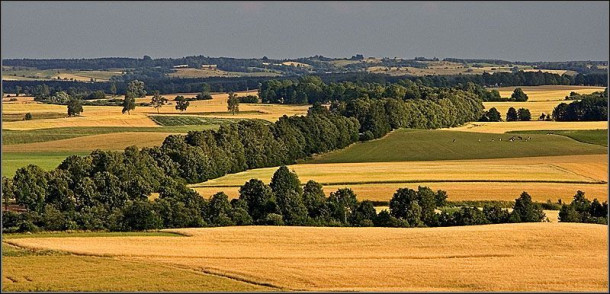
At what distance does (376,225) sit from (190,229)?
9.63 m

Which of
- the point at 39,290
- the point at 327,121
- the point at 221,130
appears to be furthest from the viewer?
the point at 327,121

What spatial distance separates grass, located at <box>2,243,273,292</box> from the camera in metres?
32.1

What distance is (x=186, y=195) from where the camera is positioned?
186 ft

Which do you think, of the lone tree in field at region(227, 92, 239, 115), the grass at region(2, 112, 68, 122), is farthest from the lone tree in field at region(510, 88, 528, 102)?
the grass at region(2, 112, 68, 122)

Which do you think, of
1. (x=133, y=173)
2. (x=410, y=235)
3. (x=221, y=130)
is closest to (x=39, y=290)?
(x=410, y=235)

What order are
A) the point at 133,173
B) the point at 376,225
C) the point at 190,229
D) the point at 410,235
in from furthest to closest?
the point at 133,173
the point at 376,225
the point at 190,229
the point at 410,235

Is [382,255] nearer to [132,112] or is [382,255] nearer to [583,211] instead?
[583,211]

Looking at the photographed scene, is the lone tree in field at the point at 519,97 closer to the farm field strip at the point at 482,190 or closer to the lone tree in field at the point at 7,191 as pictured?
the farm field strip at the point at 482,190

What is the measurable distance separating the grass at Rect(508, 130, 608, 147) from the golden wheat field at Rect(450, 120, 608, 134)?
3517 millimetres

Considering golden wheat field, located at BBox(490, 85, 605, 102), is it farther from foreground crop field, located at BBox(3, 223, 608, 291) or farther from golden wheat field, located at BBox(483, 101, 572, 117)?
foreground crop field, located at BBox(3, 223, 608, 291)

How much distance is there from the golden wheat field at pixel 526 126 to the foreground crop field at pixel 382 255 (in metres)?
56.2

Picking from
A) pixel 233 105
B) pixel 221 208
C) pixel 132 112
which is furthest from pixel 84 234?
pixel 132 112

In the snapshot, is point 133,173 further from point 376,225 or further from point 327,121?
point 327,121

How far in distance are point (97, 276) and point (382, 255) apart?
11.2m
